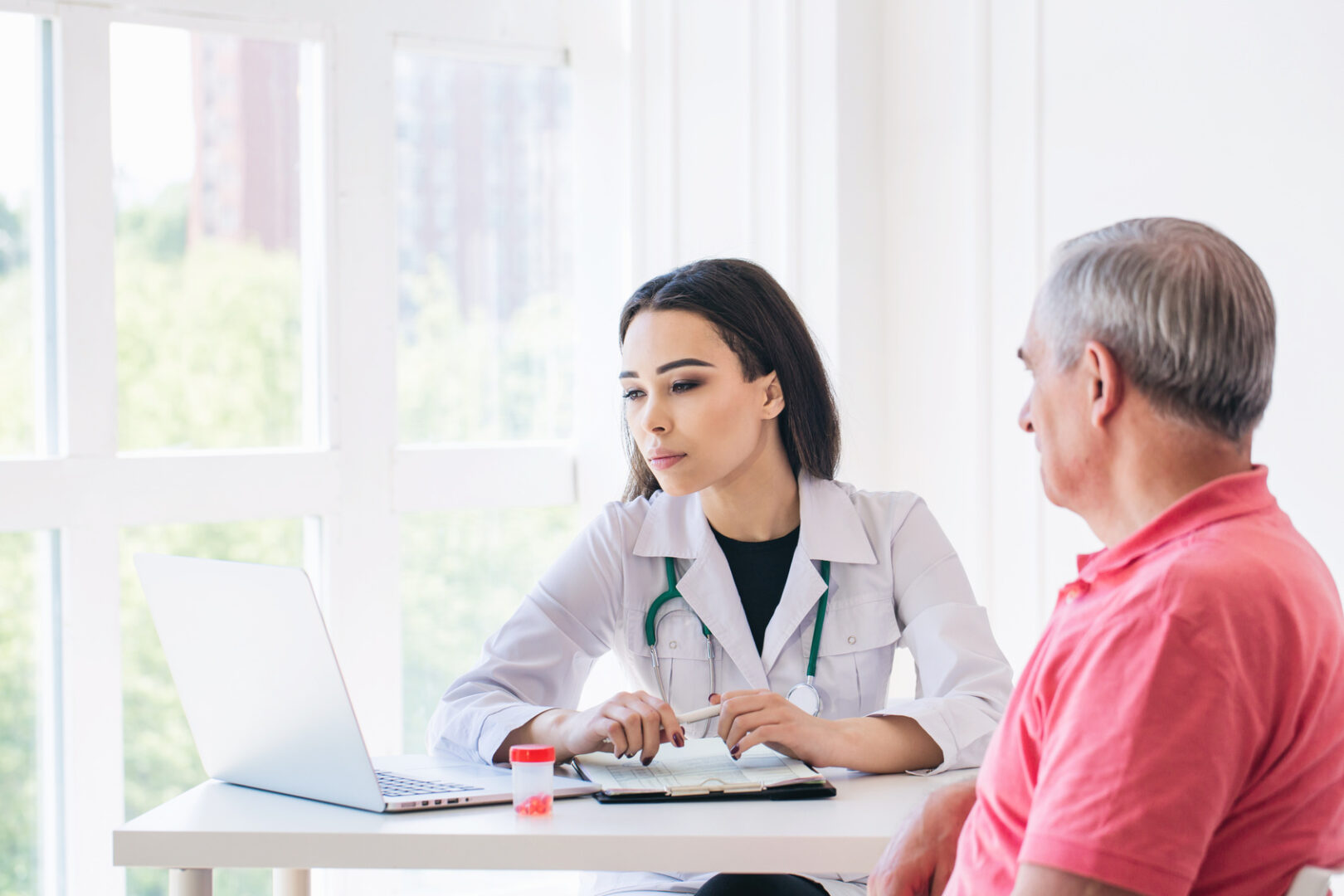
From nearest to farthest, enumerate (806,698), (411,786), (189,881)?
1. (189,881)
2. (411,786)
3. (806,698)

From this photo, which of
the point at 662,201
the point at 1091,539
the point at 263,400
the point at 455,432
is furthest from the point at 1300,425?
the point at 263,400

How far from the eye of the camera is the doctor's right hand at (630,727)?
145 centimetres

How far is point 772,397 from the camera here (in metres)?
1.91

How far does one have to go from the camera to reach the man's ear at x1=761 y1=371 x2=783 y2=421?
6.24 feet

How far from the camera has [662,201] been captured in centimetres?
297

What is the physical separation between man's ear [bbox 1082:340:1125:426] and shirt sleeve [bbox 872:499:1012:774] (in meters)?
0.69

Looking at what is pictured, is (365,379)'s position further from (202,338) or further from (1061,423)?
(1061,423)

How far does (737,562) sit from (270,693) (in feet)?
2.54

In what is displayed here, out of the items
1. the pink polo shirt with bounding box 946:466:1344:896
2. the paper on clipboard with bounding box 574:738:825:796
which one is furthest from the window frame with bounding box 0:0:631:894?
the pink polo shirt with bounding box 946:466:1344:896

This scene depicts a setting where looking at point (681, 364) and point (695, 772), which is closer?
point (695, 772)

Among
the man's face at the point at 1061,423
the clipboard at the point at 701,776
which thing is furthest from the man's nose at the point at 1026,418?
the clipboard at the point at 701,776

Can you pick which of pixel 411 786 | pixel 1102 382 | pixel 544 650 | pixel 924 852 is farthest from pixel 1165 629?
pixel 544 650

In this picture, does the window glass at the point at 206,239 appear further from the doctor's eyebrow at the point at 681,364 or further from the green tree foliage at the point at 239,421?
the doctor's eyebrow at the point at 681,364

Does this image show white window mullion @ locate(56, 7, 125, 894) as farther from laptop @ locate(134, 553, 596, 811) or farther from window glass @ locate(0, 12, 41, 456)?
laptop @ locate(134, 553, 596, 811)
